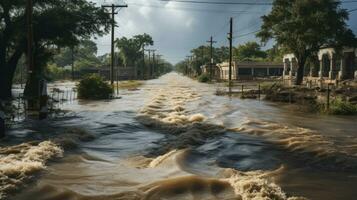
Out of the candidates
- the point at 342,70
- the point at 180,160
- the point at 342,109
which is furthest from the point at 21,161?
the point at 342,70

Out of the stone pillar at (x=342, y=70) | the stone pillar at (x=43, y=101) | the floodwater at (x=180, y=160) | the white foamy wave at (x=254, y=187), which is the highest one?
the stone pillar at (x=342, y=70)

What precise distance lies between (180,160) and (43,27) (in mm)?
24587

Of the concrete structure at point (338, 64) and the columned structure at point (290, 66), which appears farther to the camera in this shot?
the columned structure at point (290, 66)

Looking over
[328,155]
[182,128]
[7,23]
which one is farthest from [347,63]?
[328,155]

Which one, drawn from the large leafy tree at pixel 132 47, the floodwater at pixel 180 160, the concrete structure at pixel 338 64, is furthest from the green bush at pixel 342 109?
the large leafy tree at pixel 132 47

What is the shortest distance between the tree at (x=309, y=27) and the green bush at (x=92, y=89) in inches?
922

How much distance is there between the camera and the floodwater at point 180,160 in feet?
35.4

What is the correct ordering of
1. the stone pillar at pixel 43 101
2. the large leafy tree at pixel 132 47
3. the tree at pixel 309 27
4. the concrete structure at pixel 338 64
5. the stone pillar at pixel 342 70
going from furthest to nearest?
the large leafy tree at pixel 132 47 → the stone pillar at pixel 342 70 → the concrete structure at pixel 338 64 → the tree at pixel 309 27 → the stone pillar at pixel 43 101

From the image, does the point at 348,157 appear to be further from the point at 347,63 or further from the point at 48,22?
the point at 347,63

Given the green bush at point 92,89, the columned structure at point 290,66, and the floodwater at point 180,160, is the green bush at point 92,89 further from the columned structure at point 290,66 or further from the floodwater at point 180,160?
the columned structure at point 290,66

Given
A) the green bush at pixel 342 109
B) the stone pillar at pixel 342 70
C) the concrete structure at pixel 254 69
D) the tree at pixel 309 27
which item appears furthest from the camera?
the concrete structure at pixel 254 69

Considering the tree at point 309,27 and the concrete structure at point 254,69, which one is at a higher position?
the tree at point 309,27

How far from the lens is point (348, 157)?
14.9m

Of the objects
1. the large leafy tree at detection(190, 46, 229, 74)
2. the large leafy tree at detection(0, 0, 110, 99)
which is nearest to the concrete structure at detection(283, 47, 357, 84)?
the large leafy tree at detection(0, 0, 110, 99)
